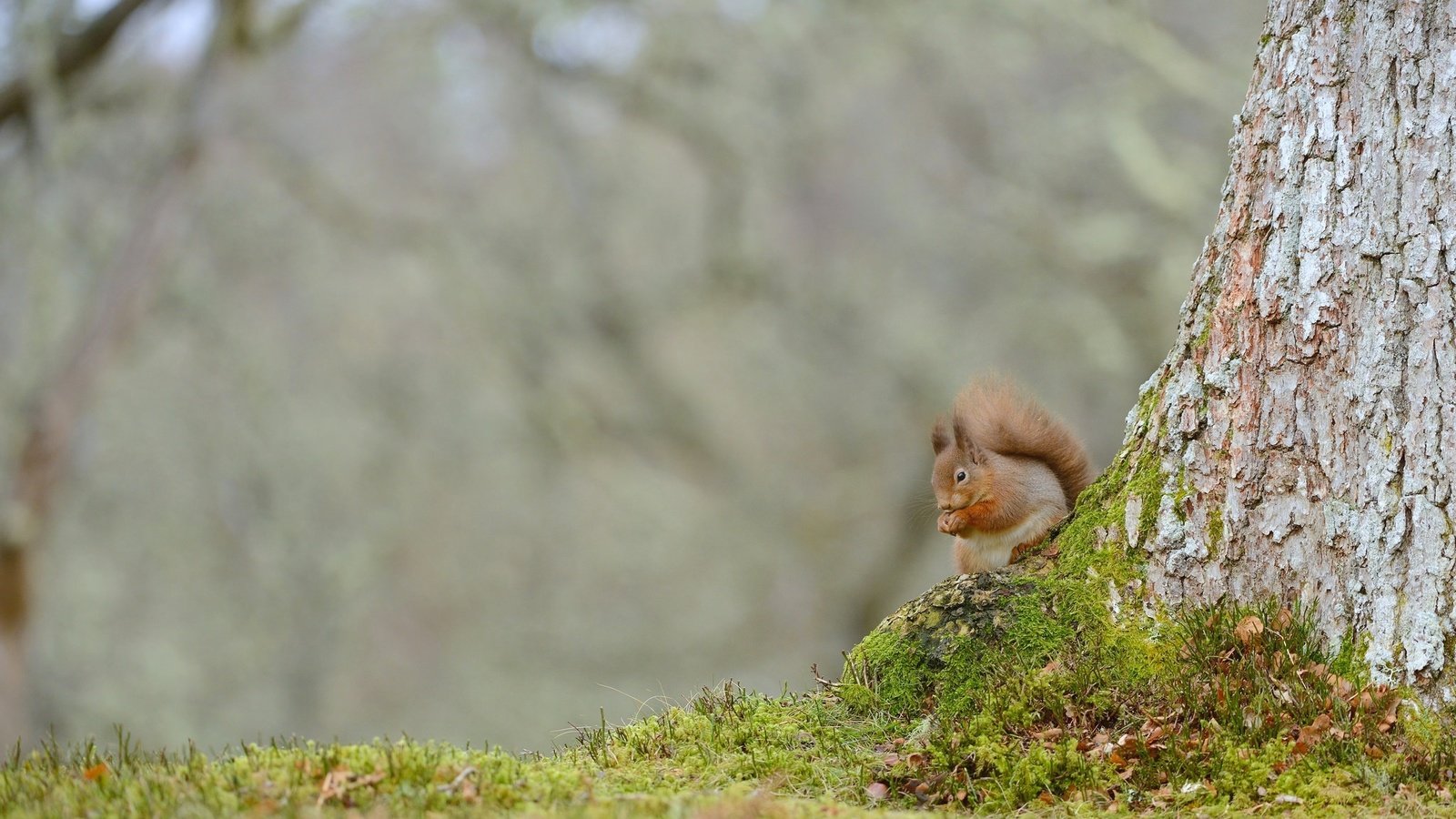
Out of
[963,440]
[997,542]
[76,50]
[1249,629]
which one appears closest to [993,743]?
[1249,629]

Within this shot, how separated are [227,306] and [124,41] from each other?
350 cm

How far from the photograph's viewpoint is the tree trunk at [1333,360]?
3.13m

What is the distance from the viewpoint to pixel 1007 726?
10.5ft

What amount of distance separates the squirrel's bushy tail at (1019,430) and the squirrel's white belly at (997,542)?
172 millimetres

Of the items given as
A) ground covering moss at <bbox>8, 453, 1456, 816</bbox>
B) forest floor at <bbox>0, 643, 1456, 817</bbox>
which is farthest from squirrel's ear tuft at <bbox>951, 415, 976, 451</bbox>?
forest floor at <bbox>0, 643, 1456, 817</bbox>

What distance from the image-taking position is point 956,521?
439 centimetres

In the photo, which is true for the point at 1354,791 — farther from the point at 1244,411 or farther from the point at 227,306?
the point at 227,306

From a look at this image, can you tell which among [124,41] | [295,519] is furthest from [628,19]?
[295,519]

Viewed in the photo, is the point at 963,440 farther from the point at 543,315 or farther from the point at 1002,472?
the point at 543,315

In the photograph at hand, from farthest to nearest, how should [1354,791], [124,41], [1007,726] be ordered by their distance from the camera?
1. [124,41]
2. [1007,726]
3. [1354,791]

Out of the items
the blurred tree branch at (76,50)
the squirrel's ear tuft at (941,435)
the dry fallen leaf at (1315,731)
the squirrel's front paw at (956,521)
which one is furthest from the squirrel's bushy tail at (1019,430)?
the blurred tree branch at (76,50)

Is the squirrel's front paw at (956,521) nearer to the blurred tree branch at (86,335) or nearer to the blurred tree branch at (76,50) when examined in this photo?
the blurred tree branch at (86,335)

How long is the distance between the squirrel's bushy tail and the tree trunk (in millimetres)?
887

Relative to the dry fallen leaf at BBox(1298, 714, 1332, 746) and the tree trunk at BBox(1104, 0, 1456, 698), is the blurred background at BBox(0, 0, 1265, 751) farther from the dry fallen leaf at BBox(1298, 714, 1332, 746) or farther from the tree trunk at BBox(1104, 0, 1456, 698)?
the dry fallen leaf at BBox(1298, 714, 1332, 746)
